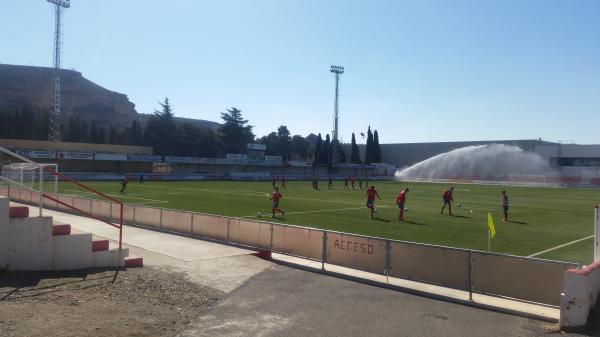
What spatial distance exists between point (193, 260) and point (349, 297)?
16.0ft

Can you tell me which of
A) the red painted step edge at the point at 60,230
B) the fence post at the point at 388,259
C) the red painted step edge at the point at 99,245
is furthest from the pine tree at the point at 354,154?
the red painted step edge at the point at 60,230

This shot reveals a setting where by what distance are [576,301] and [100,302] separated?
783cm

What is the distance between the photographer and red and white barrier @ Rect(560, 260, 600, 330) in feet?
25.8

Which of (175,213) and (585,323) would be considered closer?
(585,323)

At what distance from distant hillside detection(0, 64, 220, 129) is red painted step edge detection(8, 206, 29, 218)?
6357 inches

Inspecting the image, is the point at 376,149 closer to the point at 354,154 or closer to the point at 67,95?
the point at 354,154

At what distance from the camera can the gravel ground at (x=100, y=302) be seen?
7.17 m

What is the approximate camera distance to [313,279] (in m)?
11.5

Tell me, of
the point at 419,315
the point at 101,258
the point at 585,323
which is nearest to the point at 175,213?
the point at 101,258

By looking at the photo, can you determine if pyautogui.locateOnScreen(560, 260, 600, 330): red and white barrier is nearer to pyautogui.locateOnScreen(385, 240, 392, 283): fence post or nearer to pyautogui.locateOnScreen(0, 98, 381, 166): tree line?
pyautogui.locateOnScreen(385, 240, 392, 283): fence post

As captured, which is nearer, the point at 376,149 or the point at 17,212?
the point at 17,212

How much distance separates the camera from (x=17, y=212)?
10211mm

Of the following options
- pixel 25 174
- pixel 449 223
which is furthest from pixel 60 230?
pixel 449 223

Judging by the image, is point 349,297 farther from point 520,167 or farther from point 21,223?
point 520,167
